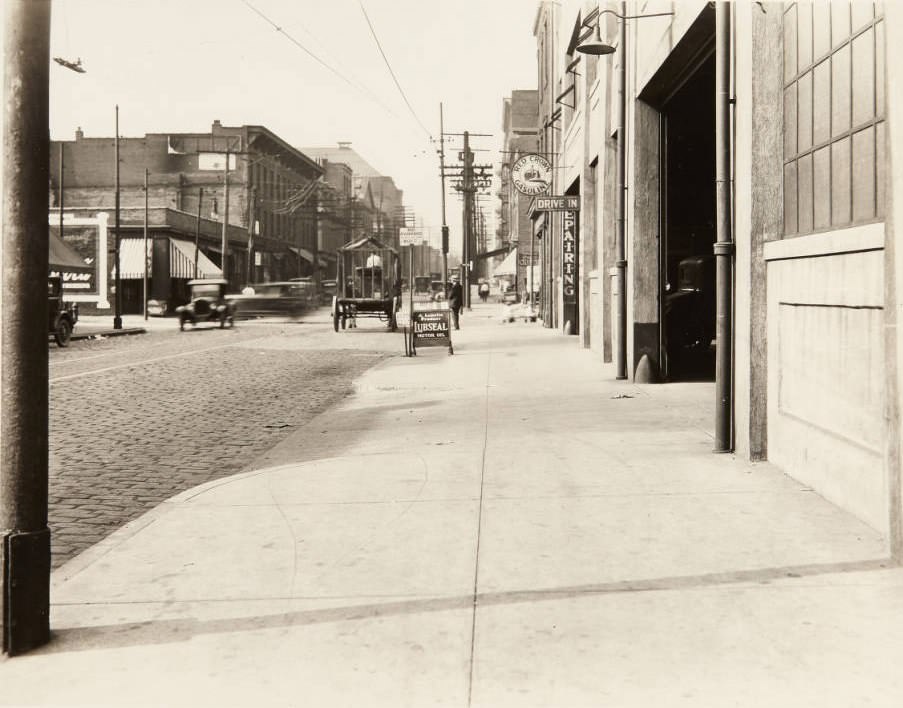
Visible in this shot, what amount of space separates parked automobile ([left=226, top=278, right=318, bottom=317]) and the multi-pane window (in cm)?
3561

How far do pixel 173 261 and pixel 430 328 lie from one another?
3571cm

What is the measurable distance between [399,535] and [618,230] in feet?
30.3

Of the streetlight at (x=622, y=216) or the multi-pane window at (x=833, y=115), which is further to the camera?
the streetlight at (x=622, y=216)

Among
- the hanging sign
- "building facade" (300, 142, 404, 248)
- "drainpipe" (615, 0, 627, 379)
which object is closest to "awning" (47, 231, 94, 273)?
the hanging sign

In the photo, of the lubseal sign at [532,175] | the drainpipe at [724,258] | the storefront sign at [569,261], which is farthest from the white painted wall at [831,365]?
the storefront sign at [569,261]

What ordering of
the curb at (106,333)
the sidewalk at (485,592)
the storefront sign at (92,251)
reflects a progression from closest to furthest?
the sidewalk at (485,592)
the curb at (106,333)
the storefront sign at (92,251)

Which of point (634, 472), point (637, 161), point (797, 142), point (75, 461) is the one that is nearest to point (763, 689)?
point (634, 472)

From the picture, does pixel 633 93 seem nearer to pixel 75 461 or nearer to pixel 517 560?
pixel 75 461

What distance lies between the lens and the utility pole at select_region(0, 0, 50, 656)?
3.63m

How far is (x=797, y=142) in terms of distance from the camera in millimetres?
6777

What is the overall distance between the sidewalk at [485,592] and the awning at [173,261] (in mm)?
45700

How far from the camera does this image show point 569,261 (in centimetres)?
2545

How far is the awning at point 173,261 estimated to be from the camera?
167ft

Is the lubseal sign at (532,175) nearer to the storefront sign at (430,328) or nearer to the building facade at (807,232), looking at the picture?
the storefront sign at (430,328)
